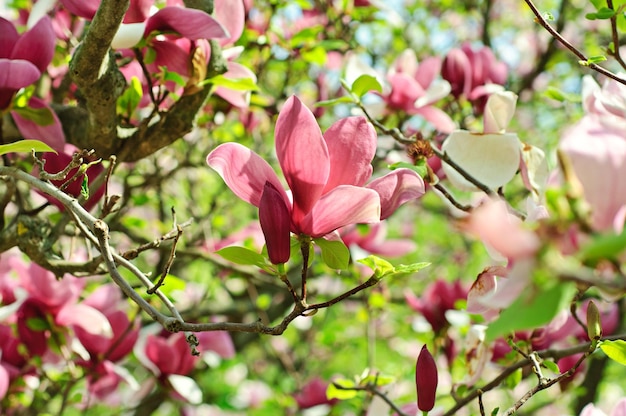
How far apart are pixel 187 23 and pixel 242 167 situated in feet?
1.02

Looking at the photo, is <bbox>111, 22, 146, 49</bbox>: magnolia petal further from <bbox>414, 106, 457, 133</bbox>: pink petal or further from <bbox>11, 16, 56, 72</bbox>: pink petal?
<bbox>414, 106, 457, 133</bbox>: pink petal

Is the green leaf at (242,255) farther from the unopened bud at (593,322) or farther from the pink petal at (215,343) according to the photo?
the pink petal at (215,343)

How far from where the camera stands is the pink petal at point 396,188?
29.4 inches

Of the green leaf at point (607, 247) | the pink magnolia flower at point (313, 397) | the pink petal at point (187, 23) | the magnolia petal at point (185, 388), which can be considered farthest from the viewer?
the pink magnolia flower at point (313, 397)

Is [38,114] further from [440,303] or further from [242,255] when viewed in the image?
[440,303]

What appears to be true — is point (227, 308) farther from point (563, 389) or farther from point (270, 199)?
point (270, 199)

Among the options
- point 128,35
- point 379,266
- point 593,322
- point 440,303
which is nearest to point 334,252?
point 379,266

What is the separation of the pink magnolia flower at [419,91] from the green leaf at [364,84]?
23 cm

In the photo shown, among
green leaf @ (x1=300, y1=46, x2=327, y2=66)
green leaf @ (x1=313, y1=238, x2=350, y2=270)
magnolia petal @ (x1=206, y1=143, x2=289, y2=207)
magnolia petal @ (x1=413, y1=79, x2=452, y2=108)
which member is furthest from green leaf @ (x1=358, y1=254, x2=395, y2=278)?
green leaf @ (x1=300, y1=46, x2=327, y2=66)

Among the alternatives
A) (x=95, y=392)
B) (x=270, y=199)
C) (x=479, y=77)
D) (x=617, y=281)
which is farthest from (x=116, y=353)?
(x=617, y=281)

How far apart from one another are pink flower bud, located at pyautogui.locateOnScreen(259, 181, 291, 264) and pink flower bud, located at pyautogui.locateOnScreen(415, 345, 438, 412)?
0.78ft

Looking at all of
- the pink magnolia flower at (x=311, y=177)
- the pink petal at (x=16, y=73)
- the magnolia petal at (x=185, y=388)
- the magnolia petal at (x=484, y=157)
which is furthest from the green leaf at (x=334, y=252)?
the magnolia petal at (x=185, y=388)

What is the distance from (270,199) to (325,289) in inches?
77.8

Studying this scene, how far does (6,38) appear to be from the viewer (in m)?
0.98
